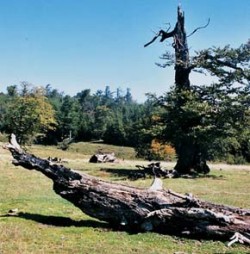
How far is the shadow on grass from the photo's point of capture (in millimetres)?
14242

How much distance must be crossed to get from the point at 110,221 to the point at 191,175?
2193 cm

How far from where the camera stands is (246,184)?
2853 cm

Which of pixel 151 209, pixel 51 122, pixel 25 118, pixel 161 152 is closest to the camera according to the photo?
pixel 151 209

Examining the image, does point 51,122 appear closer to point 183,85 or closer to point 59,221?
point 183,85

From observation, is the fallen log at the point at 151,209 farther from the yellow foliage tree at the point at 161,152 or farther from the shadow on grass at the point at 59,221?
the yellow foliage tree at the point at 161,152

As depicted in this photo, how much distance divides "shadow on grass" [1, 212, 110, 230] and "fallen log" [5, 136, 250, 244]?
33 cm

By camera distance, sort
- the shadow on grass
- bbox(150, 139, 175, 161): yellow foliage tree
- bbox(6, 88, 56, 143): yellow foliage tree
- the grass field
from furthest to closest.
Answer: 1. bbox(6, 88, 56, 143): yellow foliage tree
2. bbox(150, 139, 175, 161): yellow foliage tree
3. the shadow on grass
4. the grass field

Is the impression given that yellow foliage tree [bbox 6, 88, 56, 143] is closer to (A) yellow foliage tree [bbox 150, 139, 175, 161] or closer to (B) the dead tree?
(A) yellow foliage tree [bbox 150, 139, 175, 161]

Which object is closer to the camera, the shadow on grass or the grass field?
the grass field

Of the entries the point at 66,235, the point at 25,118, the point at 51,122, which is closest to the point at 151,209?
the point at 66,235

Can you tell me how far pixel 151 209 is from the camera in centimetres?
1352

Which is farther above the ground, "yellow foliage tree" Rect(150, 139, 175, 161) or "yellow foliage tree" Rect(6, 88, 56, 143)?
"yellow foliage tree" Rect(6, 88, 56, 143)

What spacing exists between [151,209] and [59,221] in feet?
10.2

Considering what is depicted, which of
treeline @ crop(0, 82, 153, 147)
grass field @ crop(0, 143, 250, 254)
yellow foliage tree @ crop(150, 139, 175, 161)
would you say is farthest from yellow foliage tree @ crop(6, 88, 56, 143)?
grass field @ crop(0, 143, 250, 254)
